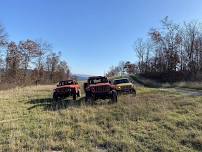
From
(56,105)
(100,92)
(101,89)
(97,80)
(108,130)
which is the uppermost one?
(97,80)

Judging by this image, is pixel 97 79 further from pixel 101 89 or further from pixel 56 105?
pixel 56 105

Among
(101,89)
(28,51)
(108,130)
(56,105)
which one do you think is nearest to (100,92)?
(101,89)

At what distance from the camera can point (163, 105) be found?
50.8 feet

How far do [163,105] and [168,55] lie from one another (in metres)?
50.8

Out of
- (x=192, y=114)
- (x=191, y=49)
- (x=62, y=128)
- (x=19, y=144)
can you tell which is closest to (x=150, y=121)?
(x=192, y=114)

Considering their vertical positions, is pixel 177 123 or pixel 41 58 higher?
pixel 41 58

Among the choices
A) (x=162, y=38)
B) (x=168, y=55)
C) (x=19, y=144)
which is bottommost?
(x=19, y=144)

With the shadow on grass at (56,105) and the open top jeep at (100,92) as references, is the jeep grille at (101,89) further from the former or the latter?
the shadow on grass at (56,105)

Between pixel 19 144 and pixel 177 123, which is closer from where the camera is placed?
pixel 19 144

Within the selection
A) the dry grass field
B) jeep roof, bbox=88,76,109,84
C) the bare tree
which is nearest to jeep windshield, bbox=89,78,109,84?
jeep roof, bbox=88,76,109,84

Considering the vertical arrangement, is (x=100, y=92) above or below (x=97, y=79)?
below

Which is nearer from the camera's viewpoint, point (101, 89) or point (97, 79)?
point (101, 89)

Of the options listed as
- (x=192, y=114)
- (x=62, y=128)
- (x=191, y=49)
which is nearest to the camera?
(x=62, y=128)

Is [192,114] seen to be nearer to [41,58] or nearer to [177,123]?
[177,123]
